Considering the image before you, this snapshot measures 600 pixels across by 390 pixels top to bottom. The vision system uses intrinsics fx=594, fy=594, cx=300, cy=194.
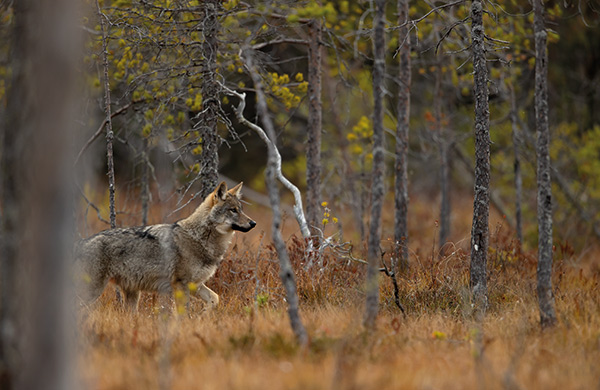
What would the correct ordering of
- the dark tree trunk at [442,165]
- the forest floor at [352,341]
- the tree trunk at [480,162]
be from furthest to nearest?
1. the dark tree trunk at [442,165]
2. the tree trunk at [480,162]
3. the forest floor at [352,341]

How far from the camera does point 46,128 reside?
4172mm

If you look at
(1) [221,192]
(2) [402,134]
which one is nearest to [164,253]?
(1) [221,192]

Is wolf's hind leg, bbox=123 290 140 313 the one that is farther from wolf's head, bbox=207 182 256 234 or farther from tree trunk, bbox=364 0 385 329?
tree trunk, bbox=364 0 385 329

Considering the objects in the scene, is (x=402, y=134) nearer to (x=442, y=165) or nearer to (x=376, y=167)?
(x=442, y=165)

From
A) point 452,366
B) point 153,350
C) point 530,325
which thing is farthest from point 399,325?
point 153,350

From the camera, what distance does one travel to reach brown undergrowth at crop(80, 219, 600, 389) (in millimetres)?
5094

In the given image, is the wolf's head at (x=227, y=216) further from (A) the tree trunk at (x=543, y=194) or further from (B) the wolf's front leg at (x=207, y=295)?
(A) the tree trunk at (x=543, y=194)

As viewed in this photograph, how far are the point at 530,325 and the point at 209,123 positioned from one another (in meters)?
5.54

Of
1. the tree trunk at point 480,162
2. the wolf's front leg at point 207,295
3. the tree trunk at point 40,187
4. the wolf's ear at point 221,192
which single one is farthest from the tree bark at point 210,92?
the tree trunk at point 40,187

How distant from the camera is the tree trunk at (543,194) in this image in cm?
681

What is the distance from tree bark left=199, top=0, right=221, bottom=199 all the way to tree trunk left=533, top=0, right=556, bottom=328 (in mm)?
4693

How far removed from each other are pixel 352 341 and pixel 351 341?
2cm

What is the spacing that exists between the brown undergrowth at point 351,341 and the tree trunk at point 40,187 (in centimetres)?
85

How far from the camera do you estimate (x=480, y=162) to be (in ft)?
26.3
